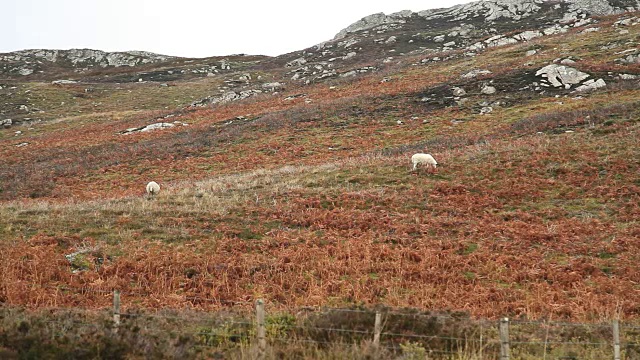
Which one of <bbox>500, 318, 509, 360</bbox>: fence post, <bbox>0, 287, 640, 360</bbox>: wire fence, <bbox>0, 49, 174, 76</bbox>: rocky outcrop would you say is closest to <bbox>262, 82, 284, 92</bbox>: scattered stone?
<bbox>0, 49, 174, 76</bbox>: rocky outcrop

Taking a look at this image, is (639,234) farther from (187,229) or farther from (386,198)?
(187,229)

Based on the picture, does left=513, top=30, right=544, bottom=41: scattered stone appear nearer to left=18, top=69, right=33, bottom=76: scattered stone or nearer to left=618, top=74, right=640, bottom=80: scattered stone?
left=618, top=74, right=640, bottom=80: scattered stone

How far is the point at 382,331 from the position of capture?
8180 mm

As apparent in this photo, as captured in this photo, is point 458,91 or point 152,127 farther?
point 152,127

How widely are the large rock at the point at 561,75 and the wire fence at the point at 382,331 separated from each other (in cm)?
3691

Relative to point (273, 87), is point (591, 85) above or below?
below

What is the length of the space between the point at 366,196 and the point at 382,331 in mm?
11525

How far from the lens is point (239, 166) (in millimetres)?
31875

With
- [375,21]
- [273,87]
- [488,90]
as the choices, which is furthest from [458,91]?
[375,21]

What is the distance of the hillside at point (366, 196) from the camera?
11758mm

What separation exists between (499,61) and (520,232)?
44196 mm

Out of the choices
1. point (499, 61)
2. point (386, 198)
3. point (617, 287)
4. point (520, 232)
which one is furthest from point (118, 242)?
point (499, 61)

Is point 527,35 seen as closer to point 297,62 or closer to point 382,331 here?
point 297,62

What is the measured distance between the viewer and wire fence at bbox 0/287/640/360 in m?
7.48
